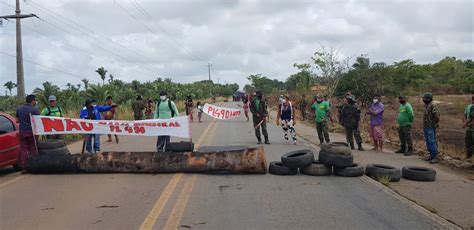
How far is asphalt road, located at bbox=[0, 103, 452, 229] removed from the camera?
19.5 ft

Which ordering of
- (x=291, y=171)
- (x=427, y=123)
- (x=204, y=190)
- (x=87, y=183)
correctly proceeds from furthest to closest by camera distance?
(x=427, y=123) → (x=291, y=171) → (x=87, y=183) → (x=204, y=190)

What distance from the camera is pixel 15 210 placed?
6742 mm

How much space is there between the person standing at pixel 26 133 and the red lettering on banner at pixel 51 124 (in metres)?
0.29

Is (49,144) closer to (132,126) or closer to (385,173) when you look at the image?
(132,126)

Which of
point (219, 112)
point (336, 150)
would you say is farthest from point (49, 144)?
point (219, 112)

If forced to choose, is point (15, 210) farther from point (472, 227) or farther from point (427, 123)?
point (427, 123)

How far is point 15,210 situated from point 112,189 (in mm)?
1759

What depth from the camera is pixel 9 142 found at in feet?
32.9

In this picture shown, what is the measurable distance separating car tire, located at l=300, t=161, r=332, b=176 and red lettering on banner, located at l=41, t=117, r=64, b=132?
5890 mm

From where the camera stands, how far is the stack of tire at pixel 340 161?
9.31 m

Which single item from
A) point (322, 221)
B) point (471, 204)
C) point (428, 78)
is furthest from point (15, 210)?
point (428, 78)

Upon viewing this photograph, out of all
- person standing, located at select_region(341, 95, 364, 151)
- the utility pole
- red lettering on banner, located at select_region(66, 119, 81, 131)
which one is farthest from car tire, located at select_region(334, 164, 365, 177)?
the utility pole

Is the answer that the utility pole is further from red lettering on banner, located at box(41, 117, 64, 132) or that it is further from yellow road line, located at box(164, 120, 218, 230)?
yellow road line, located at box(164, 120, 218, 230)

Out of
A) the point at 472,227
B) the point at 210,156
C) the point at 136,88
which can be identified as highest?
the point at 136,88
